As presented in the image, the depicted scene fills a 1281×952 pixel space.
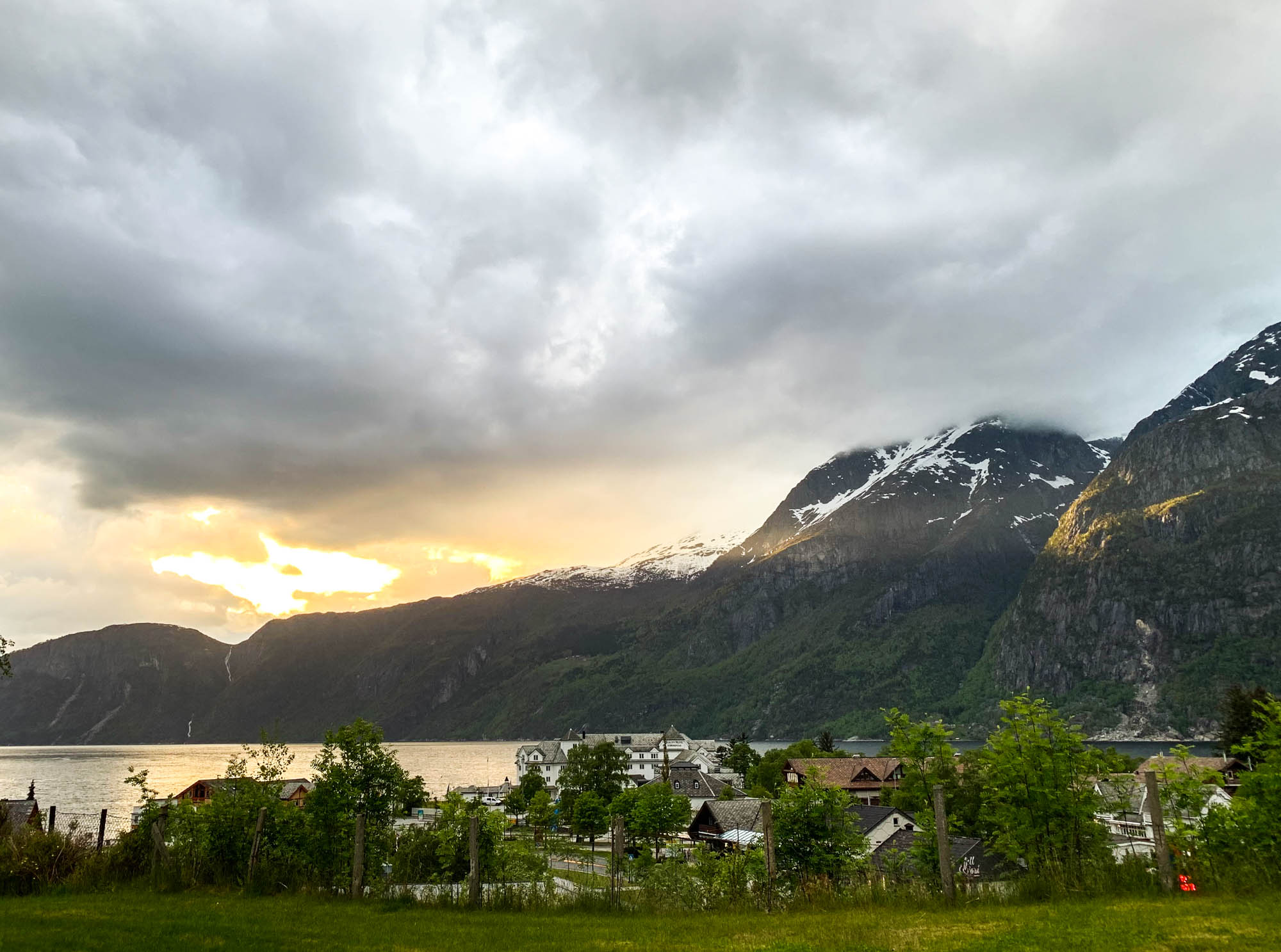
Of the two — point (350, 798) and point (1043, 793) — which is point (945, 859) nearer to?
point (1043, 793)

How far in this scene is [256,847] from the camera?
22516 mm

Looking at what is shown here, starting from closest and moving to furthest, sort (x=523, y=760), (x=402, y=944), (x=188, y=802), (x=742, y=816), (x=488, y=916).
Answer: (x=402, y=944) < (x=488, y=916) < (x=188, y=802) < (x=742, y=816) < (x=523, y=760)

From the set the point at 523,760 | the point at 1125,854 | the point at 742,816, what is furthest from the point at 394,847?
the point at 523,760

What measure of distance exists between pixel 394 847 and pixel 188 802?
6.34 metres

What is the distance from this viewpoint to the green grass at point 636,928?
14.5m

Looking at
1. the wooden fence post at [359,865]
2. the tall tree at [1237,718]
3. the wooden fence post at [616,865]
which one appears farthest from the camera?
the tall tree at [1237,718]

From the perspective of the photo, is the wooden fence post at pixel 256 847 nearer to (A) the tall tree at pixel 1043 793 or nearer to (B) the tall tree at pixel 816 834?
(B) the tall tree at pixel 816 834

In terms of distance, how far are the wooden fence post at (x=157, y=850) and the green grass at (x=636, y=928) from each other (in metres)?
2.37

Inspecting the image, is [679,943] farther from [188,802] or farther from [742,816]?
[742,816]

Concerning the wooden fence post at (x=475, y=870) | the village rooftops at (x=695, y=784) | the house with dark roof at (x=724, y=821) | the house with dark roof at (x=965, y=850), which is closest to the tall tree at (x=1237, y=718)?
the village rooftops at (x=695, y=784)

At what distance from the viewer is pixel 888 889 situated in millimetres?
20250

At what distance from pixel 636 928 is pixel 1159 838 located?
12.1 m

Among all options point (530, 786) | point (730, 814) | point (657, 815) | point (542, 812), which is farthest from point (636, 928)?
point (530, 786)

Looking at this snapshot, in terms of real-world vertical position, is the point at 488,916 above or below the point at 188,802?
below
